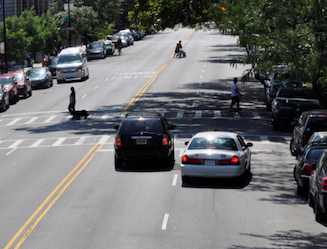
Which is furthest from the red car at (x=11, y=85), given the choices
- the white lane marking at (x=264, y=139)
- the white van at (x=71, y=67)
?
the white lane marking at (x=264, y=139)

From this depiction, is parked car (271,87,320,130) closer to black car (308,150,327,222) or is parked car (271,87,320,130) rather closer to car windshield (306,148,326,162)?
car windshield (306,148,326,162)

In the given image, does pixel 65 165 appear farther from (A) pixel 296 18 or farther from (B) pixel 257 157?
(A) pixel 296 18

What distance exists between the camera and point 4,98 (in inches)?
1698

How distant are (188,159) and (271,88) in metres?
19.4

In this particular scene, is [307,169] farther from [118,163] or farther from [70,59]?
[70,59]

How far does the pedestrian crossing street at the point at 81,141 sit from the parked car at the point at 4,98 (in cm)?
1125

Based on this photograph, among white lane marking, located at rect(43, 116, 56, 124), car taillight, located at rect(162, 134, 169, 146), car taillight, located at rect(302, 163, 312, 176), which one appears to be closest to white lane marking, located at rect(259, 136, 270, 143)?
car taillight, located at rect(162, 134, 169, 146)

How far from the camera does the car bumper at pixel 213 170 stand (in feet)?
66.6

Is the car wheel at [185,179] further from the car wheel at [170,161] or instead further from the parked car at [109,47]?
the parked car at [109,47]

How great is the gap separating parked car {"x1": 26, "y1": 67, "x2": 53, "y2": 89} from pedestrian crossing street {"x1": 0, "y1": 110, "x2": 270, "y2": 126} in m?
14.0

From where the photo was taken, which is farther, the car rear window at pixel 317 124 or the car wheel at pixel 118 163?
the car rear window at pixel 317 124

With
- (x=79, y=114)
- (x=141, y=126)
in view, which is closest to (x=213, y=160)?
(x=141, y=126)

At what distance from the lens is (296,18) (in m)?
24.5

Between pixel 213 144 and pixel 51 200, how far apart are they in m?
4.66
